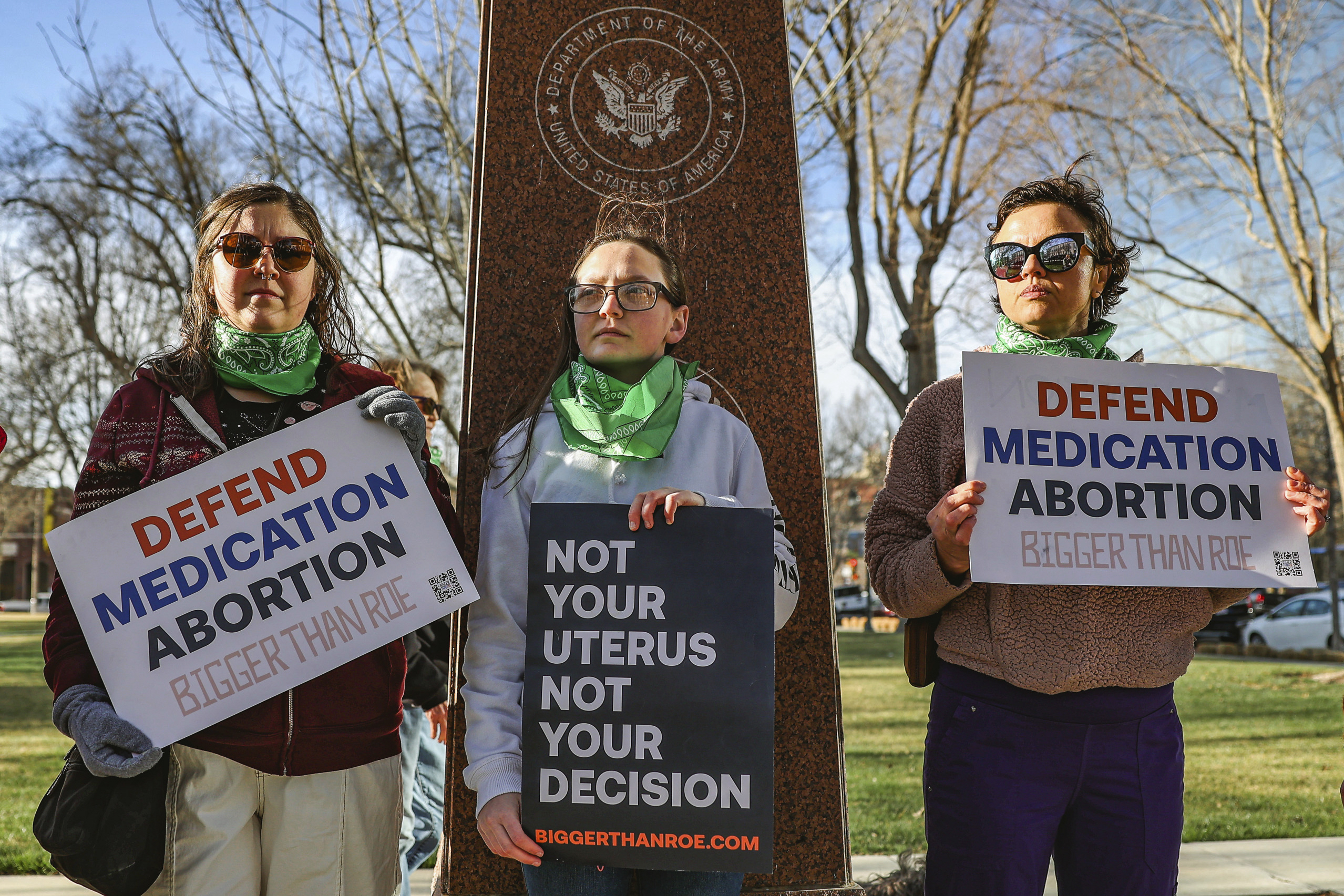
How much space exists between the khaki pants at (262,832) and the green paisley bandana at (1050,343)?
1.84 metres

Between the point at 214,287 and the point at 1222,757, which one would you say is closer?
the point at 214,287

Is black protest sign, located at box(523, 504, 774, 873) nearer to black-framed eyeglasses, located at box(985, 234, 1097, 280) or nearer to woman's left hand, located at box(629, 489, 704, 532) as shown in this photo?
woman's left hand, located at box(629, 489, 704, 532)

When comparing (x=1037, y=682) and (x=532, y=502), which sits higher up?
(x=532, y=502)

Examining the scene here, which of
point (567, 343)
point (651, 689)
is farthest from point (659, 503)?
point (567, 343)

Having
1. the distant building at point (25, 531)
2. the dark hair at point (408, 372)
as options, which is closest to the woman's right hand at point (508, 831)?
the dark hair at point (408, 372)

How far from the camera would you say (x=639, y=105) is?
326 cm

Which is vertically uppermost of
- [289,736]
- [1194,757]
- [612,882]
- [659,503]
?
[659,503]

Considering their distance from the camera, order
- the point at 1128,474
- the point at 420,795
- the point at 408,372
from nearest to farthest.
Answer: the point at 1128,474 → the point at 420,795 → the point at 408,372

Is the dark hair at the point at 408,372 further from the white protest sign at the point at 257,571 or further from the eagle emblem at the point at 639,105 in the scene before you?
the white protest sign at the point at 257,571

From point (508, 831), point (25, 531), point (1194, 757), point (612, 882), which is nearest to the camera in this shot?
point (508, 831)

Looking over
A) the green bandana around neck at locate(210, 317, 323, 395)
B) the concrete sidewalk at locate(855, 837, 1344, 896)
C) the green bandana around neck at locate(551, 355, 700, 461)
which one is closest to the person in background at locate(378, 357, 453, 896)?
the green bandana around neck at locate(210, 317, 323, 395)

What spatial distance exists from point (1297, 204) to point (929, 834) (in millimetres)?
12663

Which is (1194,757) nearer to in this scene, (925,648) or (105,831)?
(925,648)

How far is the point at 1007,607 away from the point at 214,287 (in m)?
1.98
